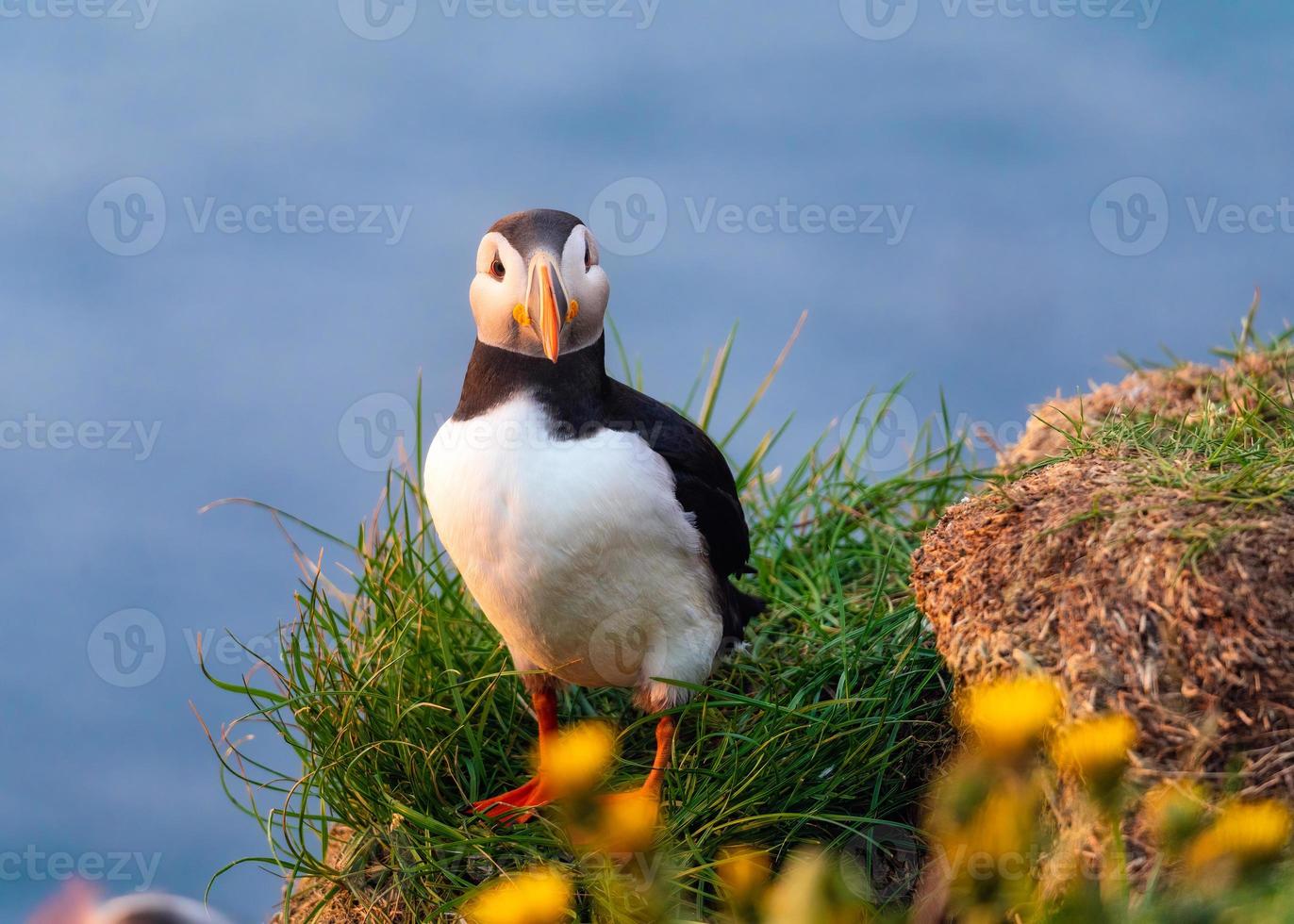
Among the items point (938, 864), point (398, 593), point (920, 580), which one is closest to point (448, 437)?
point (398, 593)

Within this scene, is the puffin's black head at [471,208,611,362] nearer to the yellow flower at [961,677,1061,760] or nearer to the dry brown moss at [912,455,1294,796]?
the dry brown moss at [912,455,1294,796]

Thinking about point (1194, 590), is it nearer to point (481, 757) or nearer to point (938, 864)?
point (938, 864)

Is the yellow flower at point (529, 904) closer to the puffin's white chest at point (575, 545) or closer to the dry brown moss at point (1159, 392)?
the puffin's white chest at point (575, 545)

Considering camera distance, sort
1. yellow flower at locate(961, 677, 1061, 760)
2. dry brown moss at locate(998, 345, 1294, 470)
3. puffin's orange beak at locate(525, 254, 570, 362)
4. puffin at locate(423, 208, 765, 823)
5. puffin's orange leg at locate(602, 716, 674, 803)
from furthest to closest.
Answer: dry brown moss at locate(998, 345, 1294, 470) < puffin's orange leg at locate(602, 716, 674, 803) < puffin at locate(423, 208, 765, 823) < puffin's orange beak at locate(525, 254, 570, 362) < yellow flower at locate(961, 677, 1061, 760)

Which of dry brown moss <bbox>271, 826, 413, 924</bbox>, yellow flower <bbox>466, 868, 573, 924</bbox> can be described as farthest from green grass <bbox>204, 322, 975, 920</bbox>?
yellow flower <bbox>466, 868, 573, 924</bbox>

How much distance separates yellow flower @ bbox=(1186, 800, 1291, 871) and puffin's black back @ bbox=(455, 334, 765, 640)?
196 cm

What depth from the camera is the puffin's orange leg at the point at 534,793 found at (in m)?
4.08

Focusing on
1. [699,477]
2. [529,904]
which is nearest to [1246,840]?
[529,904]

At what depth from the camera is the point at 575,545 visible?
12.2 ft

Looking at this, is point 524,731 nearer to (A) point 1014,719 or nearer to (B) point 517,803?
(B) point 517,803

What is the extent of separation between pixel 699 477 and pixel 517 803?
126 cm

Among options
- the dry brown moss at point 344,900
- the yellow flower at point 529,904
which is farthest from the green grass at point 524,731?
the yellow flower at point 529,904

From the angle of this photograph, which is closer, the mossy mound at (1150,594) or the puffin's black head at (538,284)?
the mossy mound at (1150,594)

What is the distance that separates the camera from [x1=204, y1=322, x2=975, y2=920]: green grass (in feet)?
12.6
